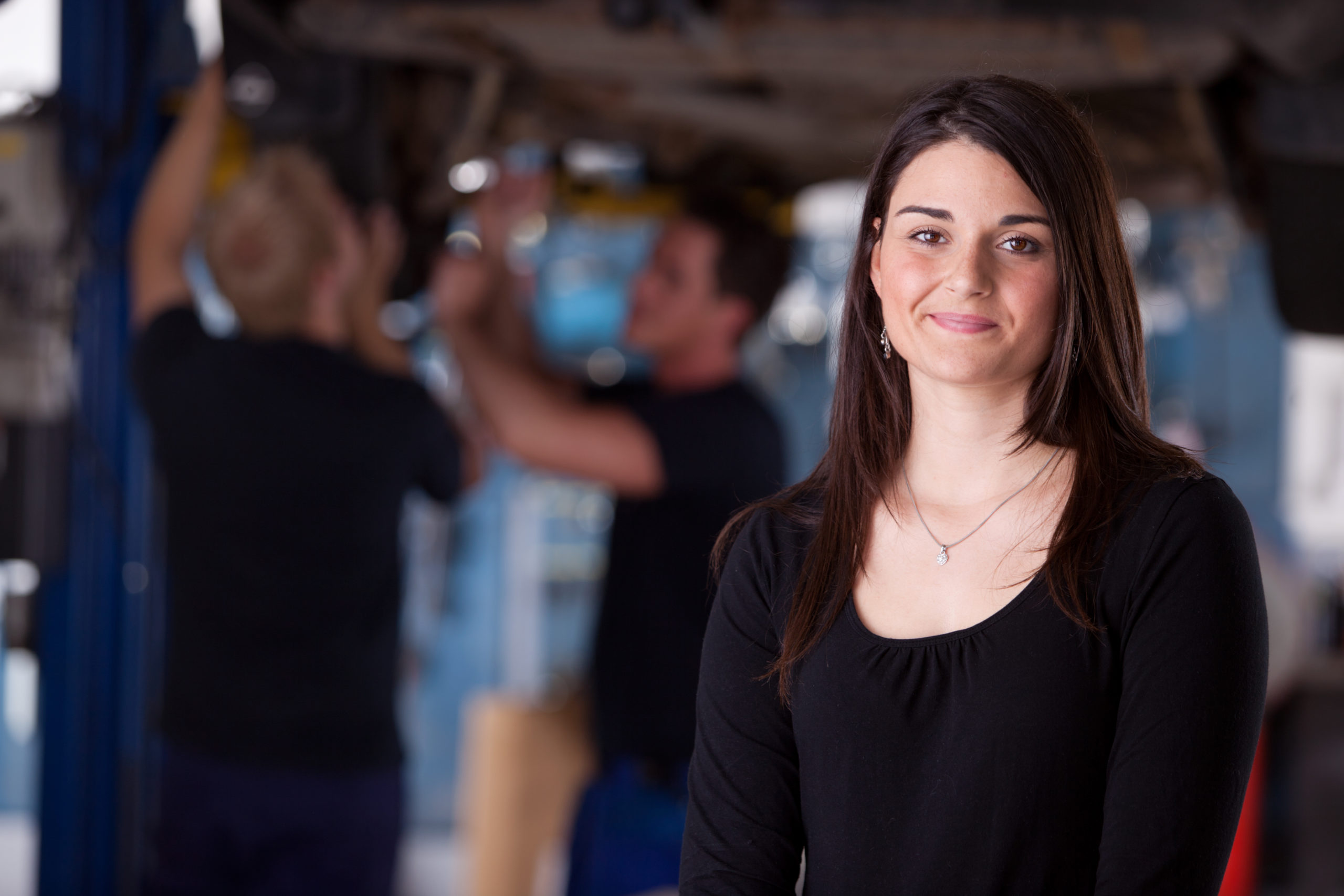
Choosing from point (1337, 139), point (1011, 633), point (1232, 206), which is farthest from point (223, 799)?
point (1232, 206)

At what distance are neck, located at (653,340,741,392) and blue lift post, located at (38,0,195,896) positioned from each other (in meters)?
1.20

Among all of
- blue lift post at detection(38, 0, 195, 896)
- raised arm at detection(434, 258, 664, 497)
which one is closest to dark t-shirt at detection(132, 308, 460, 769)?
raised arm at detection(434, 258, 664, 497)

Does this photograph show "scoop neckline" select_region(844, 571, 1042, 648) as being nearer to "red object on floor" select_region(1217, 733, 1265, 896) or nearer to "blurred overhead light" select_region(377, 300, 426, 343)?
"blurred overhead light" select_region(377, 300, 426, 343)

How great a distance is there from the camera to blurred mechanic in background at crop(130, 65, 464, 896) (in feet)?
8.08

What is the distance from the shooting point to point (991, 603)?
1.15 metres

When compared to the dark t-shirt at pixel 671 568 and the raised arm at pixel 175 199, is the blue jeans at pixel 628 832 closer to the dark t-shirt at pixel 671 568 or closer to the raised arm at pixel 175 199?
the dark t-shirt at pixel 671 568

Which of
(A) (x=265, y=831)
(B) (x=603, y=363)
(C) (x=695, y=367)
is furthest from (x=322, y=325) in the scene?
(B) (x=603, y=363)

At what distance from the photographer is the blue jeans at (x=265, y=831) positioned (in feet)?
8.04

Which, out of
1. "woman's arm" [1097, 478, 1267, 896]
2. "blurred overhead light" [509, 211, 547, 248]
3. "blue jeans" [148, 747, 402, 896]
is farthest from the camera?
"blurred overhead light" [509, 211, 547, 248]

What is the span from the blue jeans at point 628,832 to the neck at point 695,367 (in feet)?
2.80

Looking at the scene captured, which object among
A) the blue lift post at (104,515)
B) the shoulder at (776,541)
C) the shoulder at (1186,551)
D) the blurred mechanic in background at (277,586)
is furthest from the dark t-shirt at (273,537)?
the shoulder at (1186,551)

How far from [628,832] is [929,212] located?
1925mm

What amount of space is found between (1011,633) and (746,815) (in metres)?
0.31

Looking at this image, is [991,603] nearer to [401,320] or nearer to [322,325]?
[322,325]
